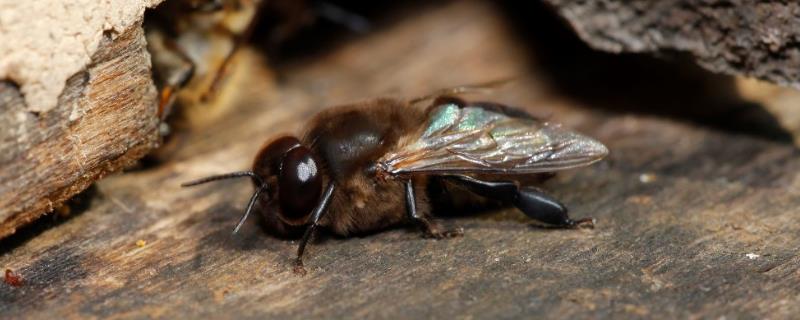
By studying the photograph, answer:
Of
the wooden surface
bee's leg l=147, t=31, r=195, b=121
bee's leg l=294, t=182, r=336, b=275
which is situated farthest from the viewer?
bee's leg l=147, t=31, r=195, b=121

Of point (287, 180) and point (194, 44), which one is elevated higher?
point (194, 44)

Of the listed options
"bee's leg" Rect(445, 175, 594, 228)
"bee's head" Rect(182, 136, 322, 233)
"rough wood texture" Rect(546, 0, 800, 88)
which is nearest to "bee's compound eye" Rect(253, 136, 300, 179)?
"bee's head" Rect(182, 136, 322, 233)

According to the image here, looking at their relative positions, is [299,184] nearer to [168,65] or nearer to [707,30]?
[168,65]

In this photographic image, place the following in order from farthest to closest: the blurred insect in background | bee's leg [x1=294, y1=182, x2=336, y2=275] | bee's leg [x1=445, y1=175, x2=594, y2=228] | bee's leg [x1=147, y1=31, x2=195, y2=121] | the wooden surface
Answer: the blurred insect in background → bee's leg [x1=147, y1=31, x2=195, y2=121] → bee's leg [x1=445, y1=175, x2=594, y2=228] → bee's leg [x1=294, y1=182, x2=336, y2=275] → the wooden surface

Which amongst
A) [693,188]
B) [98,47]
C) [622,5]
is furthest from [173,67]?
[693,188]

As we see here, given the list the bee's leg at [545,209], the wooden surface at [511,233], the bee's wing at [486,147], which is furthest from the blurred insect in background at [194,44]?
the bee's leg at [545,209]

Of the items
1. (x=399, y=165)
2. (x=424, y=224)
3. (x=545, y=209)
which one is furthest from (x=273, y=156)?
(x=545, y=209)

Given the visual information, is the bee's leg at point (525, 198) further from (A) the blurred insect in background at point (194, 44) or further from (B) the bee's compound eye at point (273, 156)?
(A) the blurred insect in background at point (194, 44)

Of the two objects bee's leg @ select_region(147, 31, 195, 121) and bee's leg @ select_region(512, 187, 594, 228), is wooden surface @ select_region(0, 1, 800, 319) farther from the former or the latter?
bee's leg @ select_region(147, 31, 195, 121)
